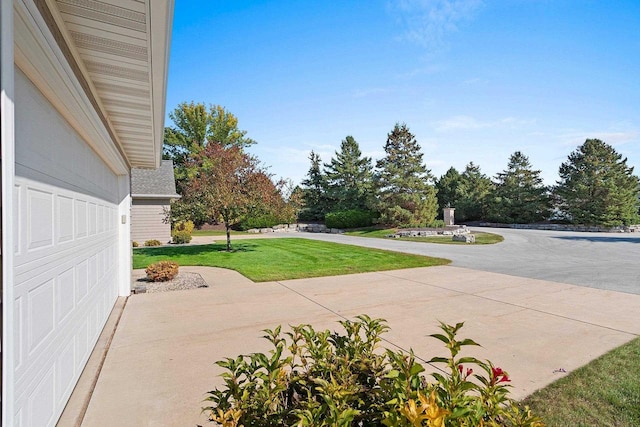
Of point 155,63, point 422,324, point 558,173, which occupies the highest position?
point 558,173

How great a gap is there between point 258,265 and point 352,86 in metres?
6.82

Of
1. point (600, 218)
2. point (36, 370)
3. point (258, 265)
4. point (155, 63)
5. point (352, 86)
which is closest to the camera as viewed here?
point (36, 370)

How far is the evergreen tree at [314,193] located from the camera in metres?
36.2

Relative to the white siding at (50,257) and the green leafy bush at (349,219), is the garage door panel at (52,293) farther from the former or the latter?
the green leafy bush at (349,219)

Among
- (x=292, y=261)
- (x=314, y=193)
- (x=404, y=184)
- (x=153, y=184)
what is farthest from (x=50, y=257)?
(x=314, y=193)

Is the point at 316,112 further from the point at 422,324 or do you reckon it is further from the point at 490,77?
the point at 422,324

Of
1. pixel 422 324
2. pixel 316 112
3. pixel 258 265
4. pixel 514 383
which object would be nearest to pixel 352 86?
pixel 316 112

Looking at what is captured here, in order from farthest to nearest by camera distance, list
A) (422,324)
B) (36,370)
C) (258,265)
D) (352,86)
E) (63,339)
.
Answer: (352,86) < (258,265) < (422,324) < (63,339) < (36,370)

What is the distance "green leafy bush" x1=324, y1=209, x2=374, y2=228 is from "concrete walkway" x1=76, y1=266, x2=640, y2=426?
21661 mm

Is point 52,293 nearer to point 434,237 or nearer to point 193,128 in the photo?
point 434,237

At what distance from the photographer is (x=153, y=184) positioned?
59.8ft

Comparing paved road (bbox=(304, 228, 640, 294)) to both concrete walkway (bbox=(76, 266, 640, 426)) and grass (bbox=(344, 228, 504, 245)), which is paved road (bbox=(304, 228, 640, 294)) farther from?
grass (bbox=(344, 228, 504, 245))

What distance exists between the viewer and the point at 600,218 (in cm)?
2669

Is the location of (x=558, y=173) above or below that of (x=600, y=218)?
above
